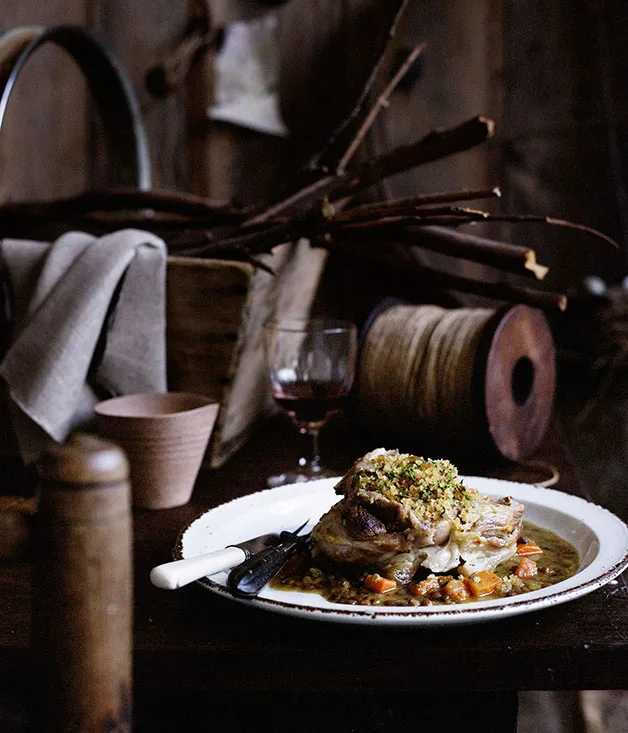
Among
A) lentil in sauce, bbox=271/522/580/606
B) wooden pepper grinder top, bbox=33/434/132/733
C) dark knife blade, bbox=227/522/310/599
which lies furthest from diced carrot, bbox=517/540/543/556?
wooden pepper grinder top, bbox=33/434/132/733

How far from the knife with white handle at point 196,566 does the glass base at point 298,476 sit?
1.34ft

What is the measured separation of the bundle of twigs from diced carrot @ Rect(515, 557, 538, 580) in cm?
51

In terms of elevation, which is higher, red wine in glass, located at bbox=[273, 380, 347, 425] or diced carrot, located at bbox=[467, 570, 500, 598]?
red wine in glass, located at bbox=[273, 380, 347, 425]

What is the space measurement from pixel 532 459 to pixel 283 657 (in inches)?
31.8

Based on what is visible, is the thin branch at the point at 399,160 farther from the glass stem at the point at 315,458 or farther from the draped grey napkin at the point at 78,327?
the glass stem at the point at 315,458

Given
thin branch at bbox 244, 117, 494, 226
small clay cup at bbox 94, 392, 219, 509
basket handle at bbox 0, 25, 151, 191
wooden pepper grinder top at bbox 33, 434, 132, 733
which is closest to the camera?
wooden pepper grinder top at bbox 33, 434, 132, 733

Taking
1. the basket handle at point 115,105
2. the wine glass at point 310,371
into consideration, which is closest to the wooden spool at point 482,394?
the wine glass at point 310,371

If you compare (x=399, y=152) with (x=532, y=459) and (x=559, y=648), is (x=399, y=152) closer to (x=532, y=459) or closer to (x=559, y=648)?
(x=532, y=459)

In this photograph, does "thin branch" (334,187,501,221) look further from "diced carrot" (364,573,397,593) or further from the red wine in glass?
"diced carrot" (364,573,397,593)

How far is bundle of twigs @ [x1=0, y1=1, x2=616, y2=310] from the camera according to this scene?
51.8 inches

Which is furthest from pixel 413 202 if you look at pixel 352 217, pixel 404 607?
pixel 404 607

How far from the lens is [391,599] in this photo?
2.60ft

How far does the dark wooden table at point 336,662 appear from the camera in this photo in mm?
705

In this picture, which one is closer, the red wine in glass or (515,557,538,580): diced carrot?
(515,557,538,580): diced carrot
